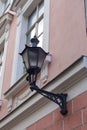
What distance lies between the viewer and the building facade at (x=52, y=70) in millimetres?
4398

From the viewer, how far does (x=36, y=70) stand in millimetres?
4445

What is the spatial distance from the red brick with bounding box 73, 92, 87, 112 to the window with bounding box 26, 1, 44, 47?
2.50 metres

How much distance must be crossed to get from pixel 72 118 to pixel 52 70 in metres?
1.13

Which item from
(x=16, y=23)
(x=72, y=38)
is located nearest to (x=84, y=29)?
(x=72, y=38)

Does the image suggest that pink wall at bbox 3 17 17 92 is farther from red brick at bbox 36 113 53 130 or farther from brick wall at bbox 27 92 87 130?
brick wall at bbox 27 92 87 130

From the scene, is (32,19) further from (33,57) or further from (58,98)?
(58,98)

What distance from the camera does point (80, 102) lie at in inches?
170

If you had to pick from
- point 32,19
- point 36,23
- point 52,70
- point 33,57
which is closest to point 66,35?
point 52,70

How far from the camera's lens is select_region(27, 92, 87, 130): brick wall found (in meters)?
4.20

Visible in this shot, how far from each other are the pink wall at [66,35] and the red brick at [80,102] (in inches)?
23.3

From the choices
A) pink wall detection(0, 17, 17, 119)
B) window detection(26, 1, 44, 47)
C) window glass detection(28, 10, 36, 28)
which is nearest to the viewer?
window detection(26, 1, 44, 47)

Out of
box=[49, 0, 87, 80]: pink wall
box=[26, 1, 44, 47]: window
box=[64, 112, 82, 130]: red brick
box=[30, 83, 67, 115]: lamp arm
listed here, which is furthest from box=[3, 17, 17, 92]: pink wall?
box=[64, 112, 82, 130]: red brick

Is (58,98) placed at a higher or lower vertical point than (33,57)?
lower

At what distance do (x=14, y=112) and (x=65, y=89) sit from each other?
1705mm
